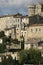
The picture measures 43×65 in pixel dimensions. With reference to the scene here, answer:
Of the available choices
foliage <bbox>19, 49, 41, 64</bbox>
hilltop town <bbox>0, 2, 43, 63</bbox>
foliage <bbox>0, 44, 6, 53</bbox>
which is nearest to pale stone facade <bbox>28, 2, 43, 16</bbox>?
hilltop town <bbox>0, 2, 43, 63</bbox>

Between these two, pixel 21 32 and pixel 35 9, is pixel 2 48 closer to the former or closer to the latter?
pixel 21 32

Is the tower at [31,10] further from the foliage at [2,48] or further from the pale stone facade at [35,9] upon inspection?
the foliage at [2,48]

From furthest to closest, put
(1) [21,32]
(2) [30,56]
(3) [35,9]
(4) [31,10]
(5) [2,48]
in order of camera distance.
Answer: (3) [35,9] < (4) [31,10] < (1) [21,32] < (5) [2,48] < (2) [30,56]

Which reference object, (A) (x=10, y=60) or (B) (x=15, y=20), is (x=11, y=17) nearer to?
(B) (x=15, y=20)

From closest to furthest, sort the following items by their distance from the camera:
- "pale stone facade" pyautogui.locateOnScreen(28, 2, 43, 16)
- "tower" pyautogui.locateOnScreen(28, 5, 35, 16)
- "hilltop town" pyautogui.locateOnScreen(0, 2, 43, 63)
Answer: "hilltop town" pyautogui.locateOnScreen(0, 2, 43, 63) → "pale stone facade" pyautogui.locateOnScreen(28, 2, 43, 16) → "tower" pyautogui.locateOnScreen(28, 5, 35, 16)

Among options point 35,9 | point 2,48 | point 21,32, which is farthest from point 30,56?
point 35,9

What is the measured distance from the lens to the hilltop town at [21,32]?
54.4m

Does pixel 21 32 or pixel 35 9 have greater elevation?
pixel 35 9

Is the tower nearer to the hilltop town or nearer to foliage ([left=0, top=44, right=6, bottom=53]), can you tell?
the hilltop town

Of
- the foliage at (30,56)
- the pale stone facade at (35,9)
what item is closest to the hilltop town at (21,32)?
the pale stone facade at (35,9)

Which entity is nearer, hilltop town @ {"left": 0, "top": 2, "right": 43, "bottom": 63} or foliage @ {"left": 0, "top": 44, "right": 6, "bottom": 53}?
hilltop town @ {"left": 0, "top": 2, "right": 43, "bottom": 63}

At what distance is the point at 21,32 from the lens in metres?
61.6

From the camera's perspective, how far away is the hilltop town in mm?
54369

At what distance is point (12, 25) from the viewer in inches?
2692
